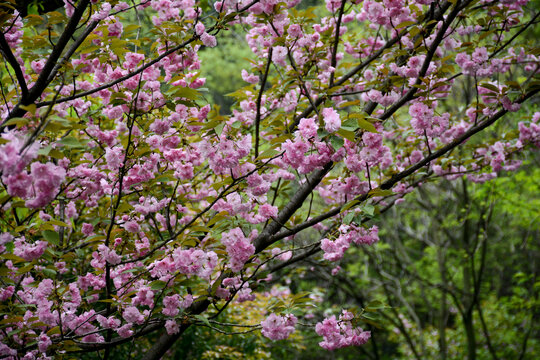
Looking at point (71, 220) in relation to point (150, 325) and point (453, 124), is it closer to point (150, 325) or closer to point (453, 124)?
point (150, 325)

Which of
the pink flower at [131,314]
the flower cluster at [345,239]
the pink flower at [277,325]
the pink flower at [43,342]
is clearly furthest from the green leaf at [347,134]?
the pink flower at [43,342]

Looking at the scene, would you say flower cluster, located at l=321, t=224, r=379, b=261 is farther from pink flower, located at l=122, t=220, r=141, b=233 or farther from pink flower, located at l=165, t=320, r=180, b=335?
pink flower, located at l=122, t=220, r=141, b=233

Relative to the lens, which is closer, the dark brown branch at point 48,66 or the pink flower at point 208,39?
the dark brown branch at point 48,66

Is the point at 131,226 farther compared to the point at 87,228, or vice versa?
the point at 87,228

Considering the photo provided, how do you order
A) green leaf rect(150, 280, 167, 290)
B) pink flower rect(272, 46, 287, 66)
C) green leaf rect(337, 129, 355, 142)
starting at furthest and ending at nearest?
pink flower rect(272, 46, 287, 66)
green leaf rect(150, 280, 167, 290)
green leaf rect(337, 129, 355, 142)

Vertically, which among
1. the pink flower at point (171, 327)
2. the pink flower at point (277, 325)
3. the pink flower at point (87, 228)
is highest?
the pink flower at point (87, 228)

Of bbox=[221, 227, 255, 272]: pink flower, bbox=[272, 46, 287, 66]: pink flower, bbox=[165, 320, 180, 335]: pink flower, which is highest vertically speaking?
bbox=[272, 46, 287, 66]: pink flower

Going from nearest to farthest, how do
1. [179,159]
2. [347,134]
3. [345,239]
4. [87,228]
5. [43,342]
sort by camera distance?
[347,134] < [43,342] < [345,239] < [179,159] < [87,228]

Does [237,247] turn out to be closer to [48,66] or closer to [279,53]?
[48,66]

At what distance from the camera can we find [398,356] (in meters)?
→ 11.7

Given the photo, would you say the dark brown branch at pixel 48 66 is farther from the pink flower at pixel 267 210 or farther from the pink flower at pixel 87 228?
the pink flower at pixel 267 210

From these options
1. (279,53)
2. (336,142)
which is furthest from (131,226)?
(279,53)

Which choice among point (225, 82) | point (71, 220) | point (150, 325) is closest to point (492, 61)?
point (150, 325)

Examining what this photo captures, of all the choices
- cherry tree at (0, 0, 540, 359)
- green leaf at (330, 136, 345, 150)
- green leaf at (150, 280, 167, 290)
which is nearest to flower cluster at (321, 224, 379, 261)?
cherry tree at (0, 0, 540, 359)
